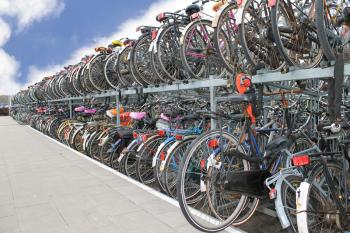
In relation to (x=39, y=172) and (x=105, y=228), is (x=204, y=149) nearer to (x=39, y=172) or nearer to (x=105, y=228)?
(x=105, y=228)

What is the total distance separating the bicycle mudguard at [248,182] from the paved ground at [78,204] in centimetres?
58

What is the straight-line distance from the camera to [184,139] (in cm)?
366

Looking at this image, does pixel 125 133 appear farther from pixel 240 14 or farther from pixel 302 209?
pixel 302 209

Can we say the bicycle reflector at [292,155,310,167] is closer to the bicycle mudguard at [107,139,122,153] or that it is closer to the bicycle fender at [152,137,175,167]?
the bicycle fender at [152,137,175,167]

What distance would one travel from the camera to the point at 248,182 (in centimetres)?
245

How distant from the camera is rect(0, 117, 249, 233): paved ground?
2873 millimetres

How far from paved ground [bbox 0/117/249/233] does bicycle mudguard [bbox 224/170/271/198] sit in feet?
1.90

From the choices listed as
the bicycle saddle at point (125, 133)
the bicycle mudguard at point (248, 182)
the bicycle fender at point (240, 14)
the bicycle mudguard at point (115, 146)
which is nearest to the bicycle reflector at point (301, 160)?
the bicycle mudguard at point (248, 182)

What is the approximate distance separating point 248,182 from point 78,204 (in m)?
1.93

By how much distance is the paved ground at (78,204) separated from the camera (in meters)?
2.87

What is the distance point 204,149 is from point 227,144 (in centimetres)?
20

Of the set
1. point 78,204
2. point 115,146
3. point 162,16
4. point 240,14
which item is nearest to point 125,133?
point 115,146

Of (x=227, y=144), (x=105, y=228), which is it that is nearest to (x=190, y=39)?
(x=227, y=144)

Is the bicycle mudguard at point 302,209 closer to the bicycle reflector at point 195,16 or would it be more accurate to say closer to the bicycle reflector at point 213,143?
the bicycle reflector at point 213,143
